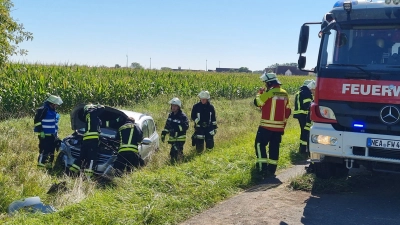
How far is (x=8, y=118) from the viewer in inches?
571

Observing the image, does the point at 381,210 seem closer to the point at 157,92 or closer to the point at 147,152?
the point at 147,152

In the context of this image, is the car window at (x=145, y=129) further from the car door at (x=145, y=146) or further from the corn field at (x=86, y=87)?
the corn field at (x=86, y=87)

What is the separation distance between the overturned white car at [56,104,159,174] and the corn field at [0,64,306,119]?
2.83 metres

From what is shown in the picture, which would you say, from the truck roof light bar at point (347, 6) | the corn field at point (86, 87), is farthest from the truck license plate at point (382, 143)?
the corn field at point (86, 87)

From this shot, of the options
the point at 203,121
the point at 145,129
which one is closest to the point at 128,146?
the point at 145,129

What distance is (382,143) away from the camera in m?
5.90

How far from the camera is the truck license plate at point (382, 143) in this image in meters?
5.85

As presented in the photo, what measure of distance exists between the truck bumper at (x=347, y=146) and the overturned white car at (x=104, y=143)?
3568mm

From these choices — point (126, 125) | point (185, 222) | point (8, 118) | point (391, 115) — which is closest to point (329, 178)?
point (391, 115)

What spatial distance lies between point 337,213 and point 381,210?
63 cm

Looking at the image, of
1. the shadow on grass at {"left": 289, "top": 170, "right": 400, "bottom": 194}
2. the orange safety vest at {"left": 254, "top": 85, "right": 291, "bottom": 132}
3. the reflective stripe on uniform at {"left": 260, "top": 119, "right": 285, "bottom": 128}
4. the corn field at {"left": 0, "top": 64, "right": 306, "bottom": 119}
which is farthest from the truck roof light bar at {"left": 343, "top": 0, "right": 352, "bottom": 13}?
the corn field at {"left": 0, "top": 64, "right": 306, "bottom": 119}

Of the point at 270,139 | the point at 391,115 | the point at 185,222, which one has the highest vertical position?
the point at 391,115

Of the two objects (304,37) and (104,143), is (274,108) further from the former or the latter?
(104,143)

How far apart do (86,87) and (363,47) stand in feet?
43.2
